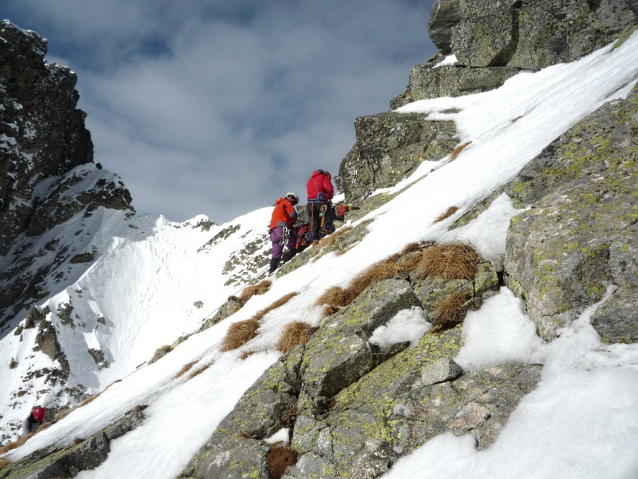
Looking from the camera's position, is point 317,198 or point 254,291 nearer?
point 254,291

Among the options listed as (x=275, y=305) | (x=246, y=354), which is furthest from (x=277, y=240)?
(x=246, y=354)

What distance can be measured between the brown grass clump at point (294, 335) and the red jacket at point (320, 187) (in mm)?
11843

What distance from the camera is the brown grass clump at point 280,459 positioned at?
509 centimetres

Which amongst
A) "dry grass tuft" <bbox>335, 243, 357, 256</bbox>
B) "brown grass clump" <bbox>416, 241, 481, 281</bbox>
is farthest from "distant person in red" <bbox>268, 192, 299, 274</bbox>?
"brown grass clump" <bbox>416, 241, 481, 281</bbox>

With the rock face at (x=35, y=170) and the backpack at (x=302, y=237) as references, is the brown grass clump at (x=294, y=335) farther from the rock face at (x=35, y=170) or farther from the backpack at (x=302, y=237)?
the rock face at (x=35, y=170)

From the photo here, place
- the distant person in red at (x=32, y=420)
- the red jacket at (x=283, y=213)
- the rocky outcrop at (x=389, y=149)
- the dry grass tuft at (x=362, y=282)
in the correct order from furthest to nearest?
the rocky outcrop at (x=389, y=149)
the red jacket at (x=283, y=213)
the distant person in red at (x=32, y=420)
the dry grass tuft at (x=362, y=282)

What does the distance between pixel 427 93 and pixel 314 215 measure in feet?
45.1

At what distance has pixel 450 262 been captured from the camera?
6.47m

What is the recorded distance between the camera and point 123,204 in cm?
10681

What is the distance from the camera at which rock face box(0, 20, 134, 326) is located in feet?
292

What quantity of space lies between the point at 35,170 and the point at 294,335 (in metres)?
127

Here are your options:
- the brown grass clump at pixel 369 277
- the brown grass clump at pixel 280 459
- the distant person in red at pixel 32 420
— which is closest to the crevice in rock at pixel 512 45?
the brown grass clump at pixel 369 277

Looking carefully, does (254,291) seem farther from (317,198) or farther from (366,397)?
(366,397)

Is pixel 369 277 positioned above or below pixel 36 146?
below
